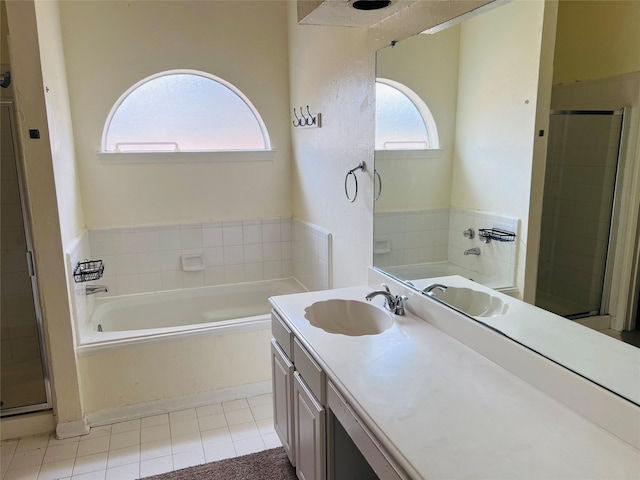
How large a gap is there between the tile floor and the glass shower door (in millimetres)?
1704

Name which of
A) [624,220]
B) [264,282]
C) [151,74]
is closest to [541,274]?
[624,220]

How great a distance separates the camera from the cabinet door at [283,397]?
2.00 meters

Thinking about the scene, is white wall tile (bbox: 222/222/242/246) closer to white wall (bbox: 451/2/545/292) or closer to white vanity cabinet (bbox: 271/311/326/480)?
white vanity cabinet (bbox: 271/311/326/480)

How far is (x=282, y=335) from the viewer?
81.7 inches

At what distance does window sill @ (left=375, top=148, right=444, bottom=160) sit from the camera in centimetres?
202

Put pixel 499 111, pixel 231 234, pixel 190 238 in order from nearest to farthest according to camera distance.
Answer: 1. pixel 499 111
2. pixel 190 238
3. pixel 231 234

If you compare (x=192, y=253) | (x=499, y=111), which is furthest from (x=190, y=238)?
(x=499, y=111)

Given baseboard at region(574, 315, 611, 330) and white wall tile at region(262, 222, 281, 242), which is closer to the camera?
baseboard at region(574, 315, 611, 330)

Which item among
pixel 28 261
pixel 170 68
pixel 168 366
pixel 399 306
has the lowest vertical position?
pixel 168 366

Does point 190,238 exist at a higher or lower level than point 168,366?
higher

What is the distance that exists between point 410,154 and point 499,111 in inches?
24.9

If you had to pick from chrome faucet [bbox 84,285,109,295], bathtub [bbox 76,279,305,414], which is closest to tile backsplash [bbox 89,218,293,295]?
chrome faucet [bbox 84,285,109,295]

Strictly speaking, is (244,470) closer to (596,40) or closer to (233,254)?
(233,254)

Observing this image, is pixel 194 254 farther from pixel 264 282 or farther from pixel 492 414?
pixel 492 414
